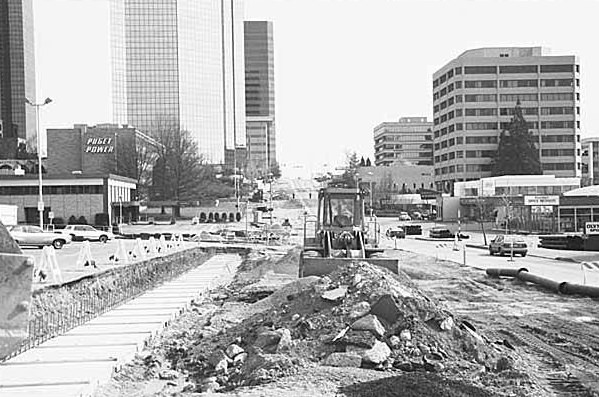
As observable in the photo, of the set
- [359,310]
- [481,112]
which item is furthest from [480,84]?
[359,310]

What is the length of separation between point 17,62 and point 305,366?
166217 mm

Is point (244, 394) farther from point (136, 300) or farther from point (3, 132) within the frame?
point (3, 132)

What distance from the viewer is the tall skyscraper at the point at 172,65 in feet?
513

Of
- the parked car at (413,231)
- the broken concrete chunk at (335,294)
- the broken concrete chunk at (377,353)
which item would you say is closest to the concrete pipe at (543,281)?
the broken concrete chunk at (335,294)

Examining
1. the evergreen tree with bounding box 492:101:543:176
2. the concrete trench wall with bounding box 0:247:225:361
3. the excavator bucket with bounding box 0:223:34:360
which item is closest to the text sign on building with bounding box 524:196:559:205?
the concrete trench wall with bounding box 0:247:225:361

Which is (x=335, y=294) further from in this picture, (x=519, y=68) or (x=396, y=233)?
(x=519, y=68)

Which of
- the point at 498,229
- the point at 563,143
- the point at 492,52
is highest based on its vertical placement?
the point at 492,52

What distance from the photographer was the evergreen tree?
10888 centimetres

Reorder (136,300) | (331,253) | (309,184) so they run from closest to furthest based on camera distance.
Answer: (136,300)
(331,253)
(309,184)

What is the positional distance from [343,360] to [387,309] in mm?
1721

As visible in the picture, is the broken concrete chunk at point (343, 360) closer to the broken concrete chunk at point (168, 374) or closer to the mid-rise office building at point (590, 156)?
the broken concrete chunk at point (168, 374)

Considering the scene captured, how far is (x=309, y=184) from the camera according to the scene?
17338 cm

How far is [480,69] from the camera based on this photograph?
119000mm

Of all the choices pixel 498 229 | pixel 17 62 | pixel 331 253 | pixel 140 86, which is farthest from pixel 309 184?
pixel 331 253
